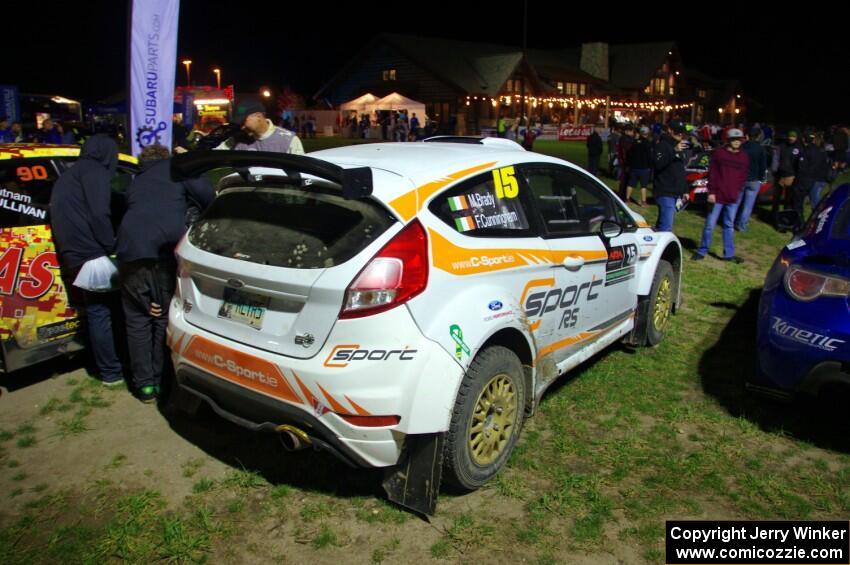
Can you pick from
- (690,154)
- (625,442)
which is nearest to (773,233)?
(690,154)

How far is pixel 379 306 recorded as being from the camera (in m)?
2.77

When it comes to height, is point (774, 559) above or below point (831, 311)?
below

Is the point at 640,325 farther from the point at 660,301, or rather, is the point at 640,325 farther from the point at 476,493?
the point at 476,493

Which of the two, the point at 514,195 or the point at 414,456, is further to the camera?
the point at 514,195

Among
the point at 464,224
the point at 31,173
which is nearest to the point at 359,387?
the point at 464,224

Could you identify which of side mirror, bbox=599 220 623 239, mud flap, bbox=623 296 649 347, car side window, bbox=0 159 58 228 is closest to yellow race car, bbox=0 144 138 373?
car side window, bbox=0 159 58 228

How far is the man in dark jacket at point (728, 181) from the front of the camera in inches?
340

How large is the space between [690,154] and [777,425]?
10.9 m

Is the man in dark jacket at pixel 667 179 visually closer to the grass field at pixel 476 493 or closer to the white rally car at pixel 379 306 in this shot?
the grass field at pixel 476 493

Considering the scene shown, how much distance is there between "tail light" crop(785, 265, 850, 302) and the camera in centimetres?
368

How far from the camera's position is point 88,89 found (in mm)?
65938

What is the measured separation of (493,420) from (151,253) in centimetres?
238

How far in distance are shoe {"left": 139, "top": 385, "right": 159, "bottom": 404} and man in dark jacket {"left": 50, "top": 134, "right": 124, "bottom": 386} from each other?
1.91 ft

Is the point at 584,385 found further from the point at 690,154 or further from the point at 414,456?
the point at 690,154
